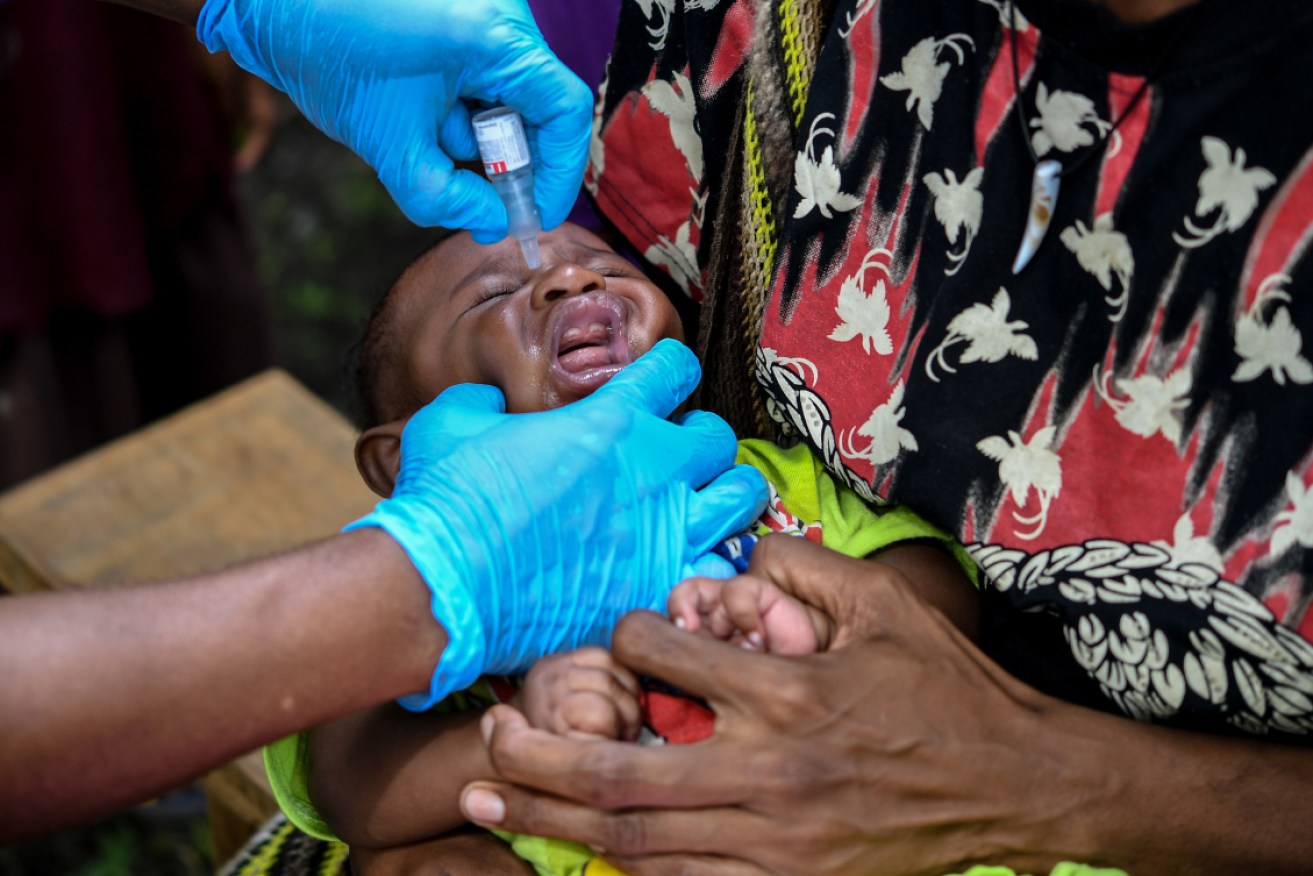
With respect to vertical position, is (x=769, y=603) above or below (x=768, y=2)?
below

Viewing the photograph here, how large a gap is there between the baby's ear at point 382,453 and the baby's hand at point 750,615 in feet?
2.16

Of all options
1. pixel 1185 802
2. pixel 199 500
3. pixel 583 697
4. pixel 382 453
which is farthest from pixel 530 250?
pixel 199 500

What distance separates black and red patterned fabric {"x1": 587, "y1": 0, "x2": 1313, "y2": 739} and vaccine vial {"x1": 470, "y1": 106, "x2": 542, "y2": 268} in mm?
278

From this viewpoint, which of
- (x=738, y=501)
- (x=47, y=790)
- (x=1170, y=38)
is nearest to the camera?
(x=47, y=790)

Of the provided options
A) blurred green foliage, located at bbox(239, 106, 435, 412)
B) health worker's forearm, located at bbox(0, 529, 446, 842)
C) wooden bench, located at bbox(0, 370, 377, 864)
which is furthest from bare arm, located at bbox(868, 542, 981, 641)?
blurred green foliage, located at bbox(239, 106, 435, 412)

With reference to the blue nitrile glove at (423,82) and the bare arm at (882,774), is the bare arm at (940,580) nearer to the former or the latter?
the bare arm at (882,774)

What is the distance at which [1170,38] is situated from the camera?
1277 millimetres

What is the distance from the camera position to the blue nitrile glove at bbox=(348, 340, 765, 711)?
4.56 feet

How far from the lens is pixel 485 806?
1.41m

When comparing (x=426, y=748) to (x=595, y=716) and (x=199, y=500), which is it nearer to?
→ (x=595, y=716)

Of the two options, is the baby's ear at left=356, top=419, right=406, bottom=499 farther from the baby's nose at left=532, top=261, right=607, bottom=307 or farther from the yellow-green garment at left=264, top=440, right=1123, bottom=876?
the yellow-green garment at left=264, top=440, right=1123, bottom=876

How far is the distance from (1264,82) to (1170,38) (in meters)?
0.10

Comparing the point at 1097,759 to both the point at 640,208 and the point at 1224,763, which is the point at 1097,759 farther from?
the point at 640,208

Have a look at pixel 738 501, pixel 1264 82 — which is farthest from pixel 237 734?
pixel 1264 82
